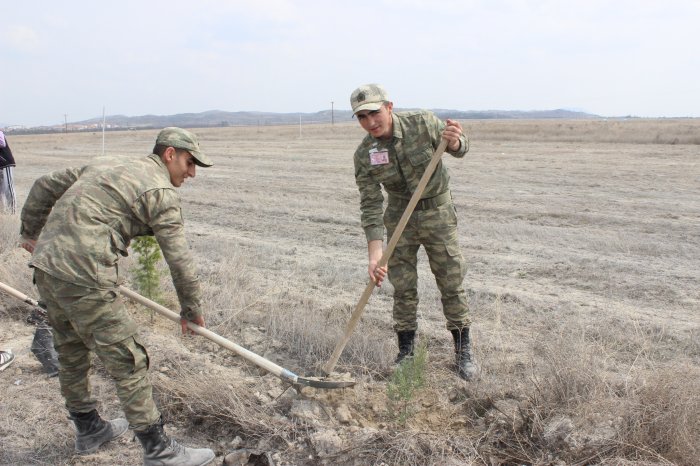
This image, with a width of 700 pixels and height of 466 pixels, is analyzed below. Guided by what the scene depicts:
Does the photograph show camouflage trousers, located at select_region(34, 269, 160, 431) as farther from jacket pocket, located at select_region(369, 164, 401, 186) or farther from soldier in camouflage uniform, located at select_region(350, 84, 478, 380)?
jacket pocket, located at select_region(369, 164, 401, 186)

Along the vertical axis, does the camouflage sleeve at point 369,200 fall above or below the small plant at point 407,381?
above

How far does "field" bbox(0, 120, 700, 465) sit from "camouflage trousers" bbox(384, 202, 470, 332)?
1.21 feet

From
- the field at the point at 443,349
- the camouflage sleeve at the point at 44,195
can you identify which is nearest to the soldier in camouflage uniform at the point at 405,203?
the field at the point at 443,349

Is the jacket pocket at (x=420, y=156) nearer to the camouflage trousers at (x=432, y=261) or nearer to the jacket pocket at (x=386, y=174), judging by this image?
the jacket pocket at (x=386, y=174)

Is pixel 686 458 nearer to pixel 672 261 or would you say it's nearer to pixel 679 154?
pixel 672 261

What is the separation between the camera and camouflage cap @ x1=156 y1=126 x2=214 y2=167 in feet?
11.1

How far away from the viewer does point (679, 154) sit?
1805 cm

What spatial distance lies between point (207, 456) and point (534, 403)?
1.96 m

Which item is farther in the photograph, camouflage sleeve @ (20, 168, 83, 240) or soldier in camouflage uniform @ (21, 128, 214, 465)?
camouflage sleeve @ (20, 168, 83, 240)

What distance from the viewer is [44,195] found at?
11.8ft

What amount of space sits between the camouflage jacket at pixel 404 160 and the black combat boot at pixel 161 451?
1805mm

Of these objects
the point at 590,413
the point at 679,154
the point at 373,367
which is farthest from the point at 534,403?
the point at 679,154


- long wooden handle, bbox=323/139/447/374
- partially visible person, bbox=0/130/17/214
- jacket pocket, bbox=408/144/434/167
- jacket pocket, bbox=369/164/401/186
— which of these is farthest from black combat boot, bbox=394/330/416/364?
partially visible person, bbox=0/130/17/214

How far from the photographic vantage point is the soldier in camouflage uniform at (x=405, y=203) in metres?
4.05
